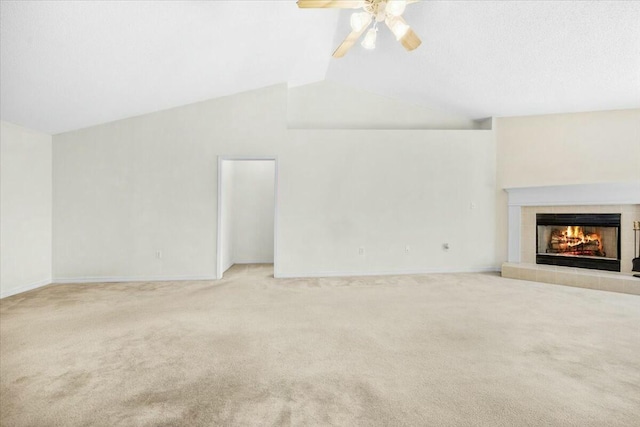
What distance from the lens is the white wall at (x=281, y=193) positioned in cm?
463

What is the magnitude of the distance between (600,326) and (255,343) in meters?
3.16

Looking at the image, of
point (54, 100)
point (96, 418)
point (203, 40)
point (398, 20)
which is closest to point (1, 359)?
point (96, 418)

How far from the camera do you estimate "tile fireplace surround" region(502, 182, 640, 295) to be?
4262mm

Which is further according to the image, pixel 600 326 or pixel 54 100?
pixel 54 100

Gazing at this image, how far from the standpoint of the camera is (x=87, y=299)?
12.2ft

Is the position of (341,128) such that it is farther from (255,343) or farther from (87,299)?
(87,299)

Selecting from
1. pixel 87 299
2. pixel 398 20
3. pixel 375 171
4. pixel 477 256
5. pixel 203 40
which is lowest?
pixel 87 299

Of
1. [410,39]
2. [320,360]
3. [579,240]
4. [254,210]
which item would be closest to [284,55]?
[410,39]

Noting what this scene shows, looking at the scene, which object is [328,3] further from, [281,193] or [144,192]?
[144,192]

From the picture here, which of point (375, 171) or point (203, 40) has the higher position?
point (203, 40)

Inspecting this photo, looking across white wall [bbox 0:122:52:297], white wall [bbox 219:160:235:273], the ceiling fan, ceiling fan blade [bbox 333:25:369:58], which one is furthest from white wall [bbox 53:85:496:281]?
the ceiling fan

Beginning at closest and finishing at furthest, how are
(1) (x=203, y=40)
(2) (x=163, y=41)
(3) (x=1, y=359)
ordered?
1. (3) (x=1, y=359)
2. (2) (x=163, y=41)
3. (1) (x=203, y=40)

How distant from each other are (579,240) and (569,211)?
0.49 meters

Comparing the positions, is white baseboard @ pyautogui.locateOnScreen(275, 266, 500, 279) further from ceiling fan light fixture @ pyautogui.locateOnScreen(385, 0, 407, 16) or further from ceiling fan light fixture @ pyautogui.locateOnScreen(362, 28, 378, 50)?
ceiling fan light fixture @ pyautogui.locateOnScreen(385, 0, 407, 16)
